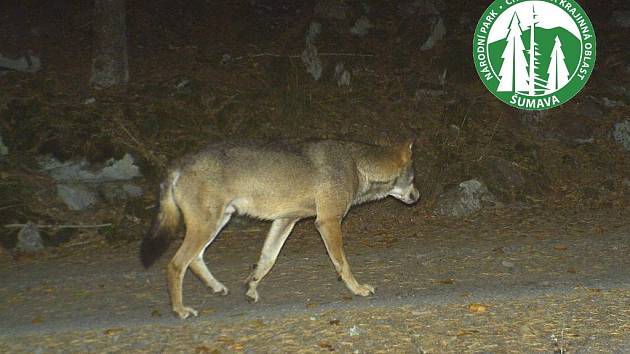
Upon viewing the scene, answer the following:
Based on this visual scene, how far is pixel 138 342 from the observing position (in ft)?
19.1

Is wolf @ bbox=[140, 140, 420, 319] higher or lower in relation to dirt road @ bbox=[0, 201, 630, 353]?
higher

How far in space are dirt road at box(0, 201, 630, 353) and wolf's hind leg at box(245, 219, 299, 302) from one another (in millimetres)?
183

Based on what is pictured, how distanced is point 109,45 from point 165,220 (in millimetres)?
8758

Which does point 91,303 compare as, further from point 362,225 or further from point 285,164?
point 362,225

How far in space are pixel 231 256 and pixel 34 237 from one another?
3.20 meters

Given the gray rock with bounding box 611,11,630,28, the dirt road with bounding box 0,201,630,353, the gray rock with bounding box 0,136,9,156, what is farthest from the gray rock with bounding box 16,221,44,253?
the gray rock with bounding box 611,11,630,28

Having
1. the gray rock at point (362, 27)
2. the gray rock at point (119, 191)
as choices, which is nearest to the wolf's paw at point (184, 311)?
the gray rock at point (119, 191)

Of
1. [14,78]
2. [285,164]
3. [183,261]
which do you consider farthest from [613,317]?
[14,78]

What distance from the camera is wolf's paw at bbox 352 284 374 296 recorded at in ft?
23.9

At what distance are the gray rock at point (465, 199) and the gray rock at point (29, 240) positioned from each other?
6.70 meters

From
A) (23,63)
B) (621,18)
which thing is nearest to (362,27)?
(621,18)

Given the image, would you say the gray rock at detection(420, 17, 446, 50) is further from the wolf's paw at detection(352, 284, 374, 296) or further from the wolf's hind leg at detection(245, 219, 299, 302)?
the wolf's paw at detection(352, 284, 374, 296)

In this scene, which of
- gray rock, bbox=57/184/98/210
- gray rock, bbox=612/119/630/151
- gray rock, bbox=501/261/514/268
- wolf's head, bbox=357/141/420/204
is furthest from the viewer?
gray rock, bbox=612/119/630/151

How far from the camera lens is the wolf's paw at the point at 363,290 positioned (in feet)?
23.9
